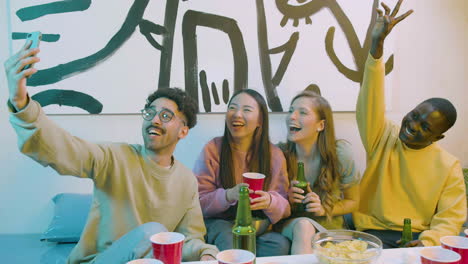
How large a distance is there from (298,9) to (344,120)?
0.60 metres

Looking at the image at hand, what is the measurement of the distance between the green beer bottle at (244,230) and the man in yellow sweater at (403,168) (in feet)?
3.23

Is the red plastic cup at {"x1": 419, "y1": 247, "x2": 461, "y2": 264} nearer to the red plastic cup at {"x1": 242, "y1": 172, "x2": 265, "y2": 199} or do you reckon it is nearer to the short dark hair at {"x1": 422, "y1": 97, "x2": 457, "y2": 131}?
the red plastic cup at {"x1": 242, "y1": 172, "x2": 265, "y2": 199}

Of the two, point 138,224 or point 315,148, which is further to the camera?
point 315,148

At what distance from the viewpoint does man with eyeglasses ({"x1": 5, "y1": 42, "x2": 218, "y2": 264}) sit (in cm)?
169

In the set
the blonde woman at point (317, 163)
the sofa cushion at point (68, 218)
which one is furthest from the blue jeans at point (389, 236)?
the sofa cushion at point (68, 218)

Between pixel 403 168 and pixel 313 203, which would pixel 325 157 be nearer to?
pixel 313 203

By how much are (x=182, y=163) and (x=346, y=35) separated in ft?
3.38

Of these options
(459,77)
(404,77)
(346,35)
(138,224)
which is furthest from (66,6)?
(459,77)

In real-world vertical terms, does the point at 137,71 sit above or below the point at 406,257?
above

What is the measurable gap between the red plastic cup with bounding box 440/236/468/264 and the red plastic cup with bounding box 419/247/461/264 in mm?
44

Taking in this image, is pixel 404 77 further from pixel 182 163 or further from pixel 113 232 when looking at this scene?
pixel 113 232

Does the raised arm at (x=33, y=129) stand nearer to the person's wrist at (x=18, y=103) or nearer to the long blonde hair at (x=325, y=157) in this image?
the person's wrist at (x=18, y=103)

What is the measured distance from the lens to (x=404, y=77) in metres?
2.26

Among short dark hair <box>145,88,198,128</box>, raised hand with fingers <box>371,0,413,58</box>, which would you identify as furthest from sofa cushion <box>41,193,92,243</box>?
raised hand with fingers <box>371,0,413,58</box>
